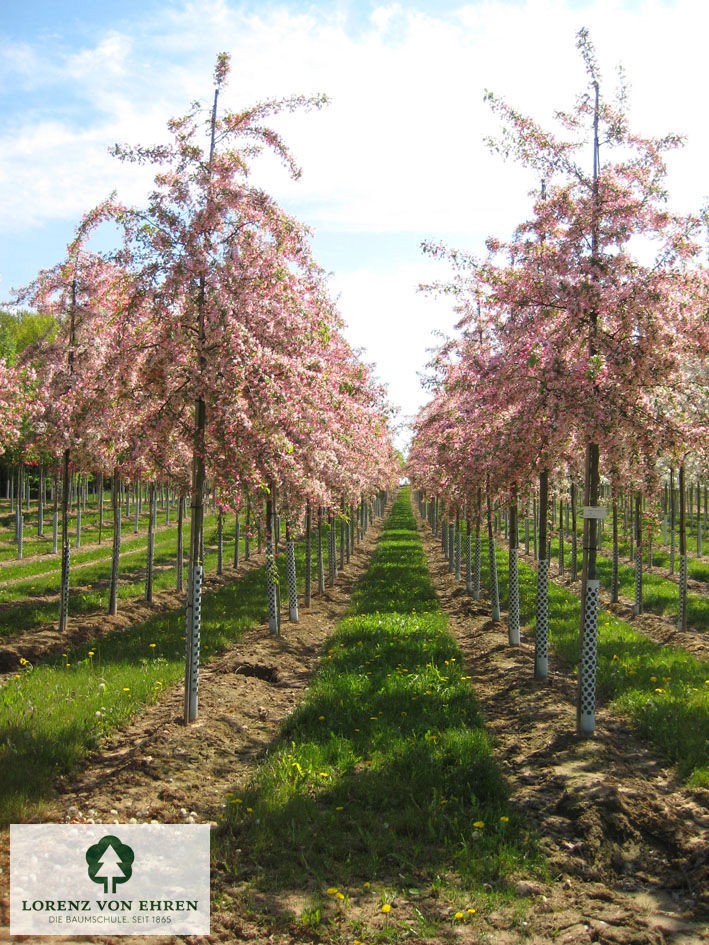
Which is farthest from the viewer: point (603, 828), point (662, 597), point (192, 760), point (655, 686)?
point (662, 597)

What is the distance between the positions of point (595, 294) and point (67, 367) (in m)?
9.48

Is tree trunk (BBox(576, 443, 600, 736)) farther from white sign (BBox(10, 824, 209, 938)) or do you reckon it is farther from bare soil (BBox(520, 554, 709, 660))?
bare soil (BBox(520, 554, 709, 660))

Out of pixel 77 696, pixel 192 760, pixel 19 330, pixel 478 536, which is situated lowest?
pixel 192 760

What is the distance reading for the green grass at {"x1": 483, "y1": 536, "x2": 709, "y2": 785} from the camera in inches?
305

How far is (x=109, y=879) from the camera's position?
17.4 feet

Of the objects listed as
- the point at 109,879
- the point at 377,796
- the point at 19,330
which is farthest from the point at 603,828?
the point at 19,330

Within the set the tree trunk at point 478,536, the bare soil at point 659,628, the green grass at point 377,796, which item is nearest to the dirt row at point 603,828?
the green grass at point 377,796

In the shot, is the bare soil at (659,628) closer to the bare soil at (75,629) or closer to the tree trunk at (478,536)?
the tree trunk at (478,536)

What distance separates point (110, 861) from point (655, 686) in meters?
7.58

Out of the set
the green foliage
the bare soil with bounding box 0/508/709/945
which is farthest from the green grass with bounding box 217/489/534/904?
the green foliage

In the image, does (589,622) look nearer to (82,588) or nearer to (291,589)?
(291,589)

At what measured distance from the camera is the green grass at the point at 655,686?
25.4ft

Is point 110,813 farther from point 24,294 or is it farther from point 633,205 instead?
point 24,294

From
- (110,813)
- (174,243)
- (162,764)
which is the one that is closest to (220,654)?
(162,764)
